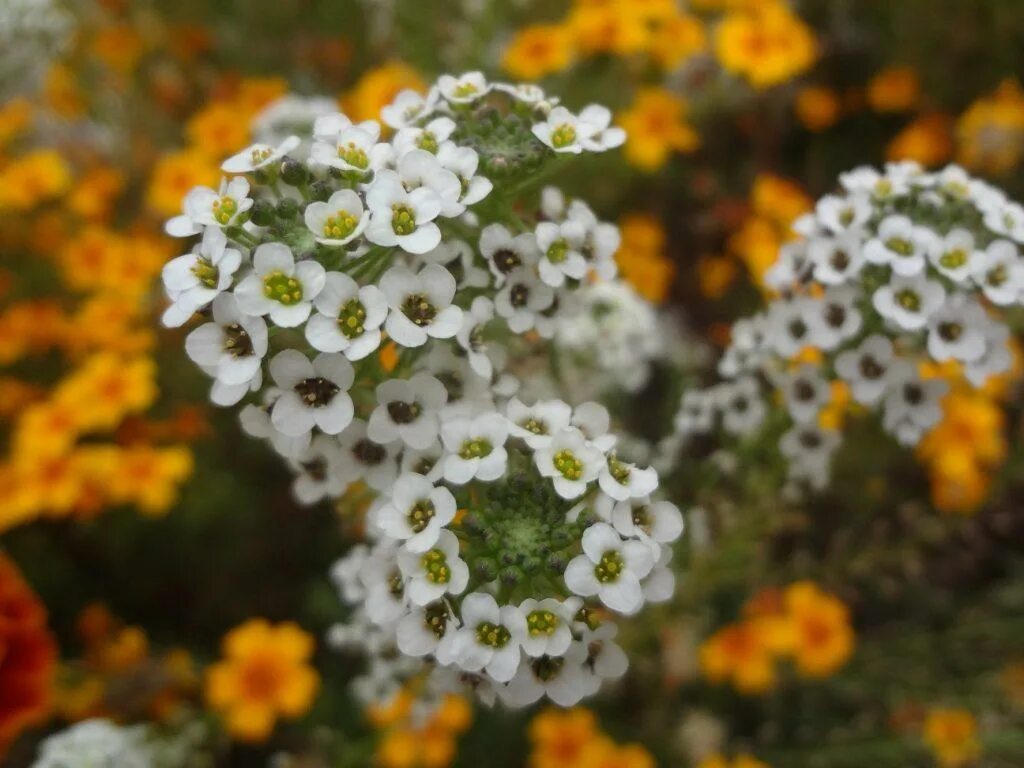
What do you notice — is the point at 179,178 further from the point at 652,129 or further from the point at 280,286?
the point at 280,286

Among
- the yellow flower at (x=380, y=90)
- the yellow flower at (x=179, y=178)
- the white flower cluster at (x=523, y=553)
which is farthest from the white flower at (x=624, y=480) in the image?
the yellow flower at (x=179, y=178)

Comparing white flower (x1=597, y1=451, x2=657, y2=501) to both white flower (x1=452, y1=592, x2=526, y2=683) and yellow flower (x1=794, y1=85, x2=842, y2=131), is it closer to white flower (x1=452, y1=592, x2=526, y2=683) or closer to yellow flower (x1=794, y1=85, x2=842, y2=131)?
white flower (x1=452, y1=592, x2=526, y2=683)

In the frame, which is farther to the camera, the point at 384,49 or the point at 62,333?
the point at 384,49

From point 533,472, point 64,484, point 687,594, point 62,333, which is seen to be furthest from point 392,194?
point 62,333

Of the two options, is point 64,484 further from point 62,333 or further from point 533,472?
point 533,472

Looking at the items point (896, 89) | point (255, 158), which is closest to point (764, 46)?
point (896, 89)

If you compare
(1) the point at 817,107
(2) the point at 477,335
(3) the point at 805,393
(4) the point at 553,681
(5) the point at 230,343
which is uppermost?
(1) the point at 817,107
